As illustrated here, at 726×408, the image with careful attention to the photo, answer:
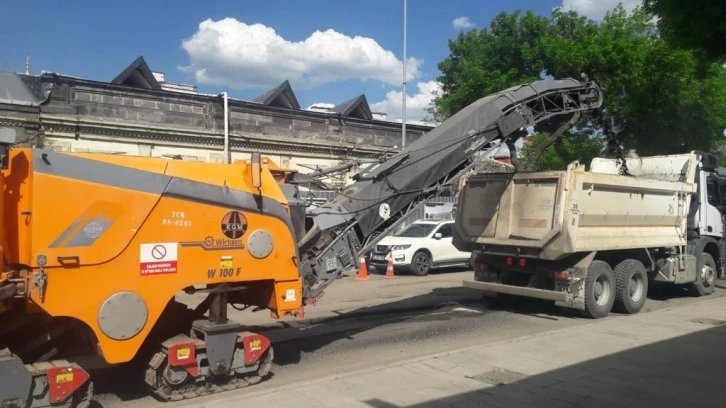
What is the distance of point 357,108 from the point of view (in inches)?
1115

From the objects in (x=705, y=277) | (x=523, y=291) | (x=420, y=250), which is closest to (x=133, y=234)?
(x=523, y=291)

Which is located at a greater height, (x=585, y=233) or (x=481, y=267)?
(x=585, y=233)

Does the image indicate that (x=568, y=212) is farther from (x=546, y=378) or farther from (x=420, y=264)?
(x=420, y=264)

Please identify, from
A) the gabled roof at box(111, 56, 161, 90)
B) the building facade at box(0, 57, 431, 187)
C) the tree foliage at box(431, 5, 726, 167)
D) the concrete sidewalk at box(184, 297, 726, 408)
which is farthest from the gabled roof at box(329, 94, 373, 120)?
the concrete sidewalk at box(184, 297, 726, 408)

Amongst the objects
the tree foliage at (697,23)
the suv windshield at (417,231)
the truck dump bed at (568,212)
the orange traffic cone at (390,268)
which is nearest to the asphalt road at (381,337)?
the truck dump bed at (568,212)

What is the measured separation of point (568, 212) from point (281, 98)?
60.0 feet

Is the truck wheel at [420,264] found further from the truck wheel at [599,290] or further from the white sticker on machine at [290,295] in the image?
the white sticker on machine at [290,295]

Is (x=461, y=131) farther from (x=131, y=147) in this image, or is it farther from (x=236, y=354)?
(x=131, y=147)

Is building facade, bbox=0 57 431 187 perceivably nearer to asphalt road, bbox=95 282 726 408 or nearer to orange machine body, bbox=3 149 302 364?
asphalt road, bbox=95 282 726 408

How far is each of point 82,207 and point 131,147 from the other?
15.7 metres

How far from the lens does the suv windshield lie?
19.2 meters

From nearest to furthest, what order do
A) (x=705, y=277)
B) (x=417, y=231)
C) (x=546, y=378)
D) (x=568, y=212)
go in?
(x=546, y=378) < (x=568, y=212) < (x=705, y=277) < (x=417, y=231)

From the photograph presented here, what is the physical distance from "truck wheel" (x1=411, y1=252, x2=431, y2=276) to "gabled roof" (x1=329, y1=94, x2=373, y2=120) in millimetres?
10655

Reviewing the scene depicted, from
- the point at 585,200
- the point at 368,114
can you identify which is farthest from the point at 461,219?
the point at 368,114
